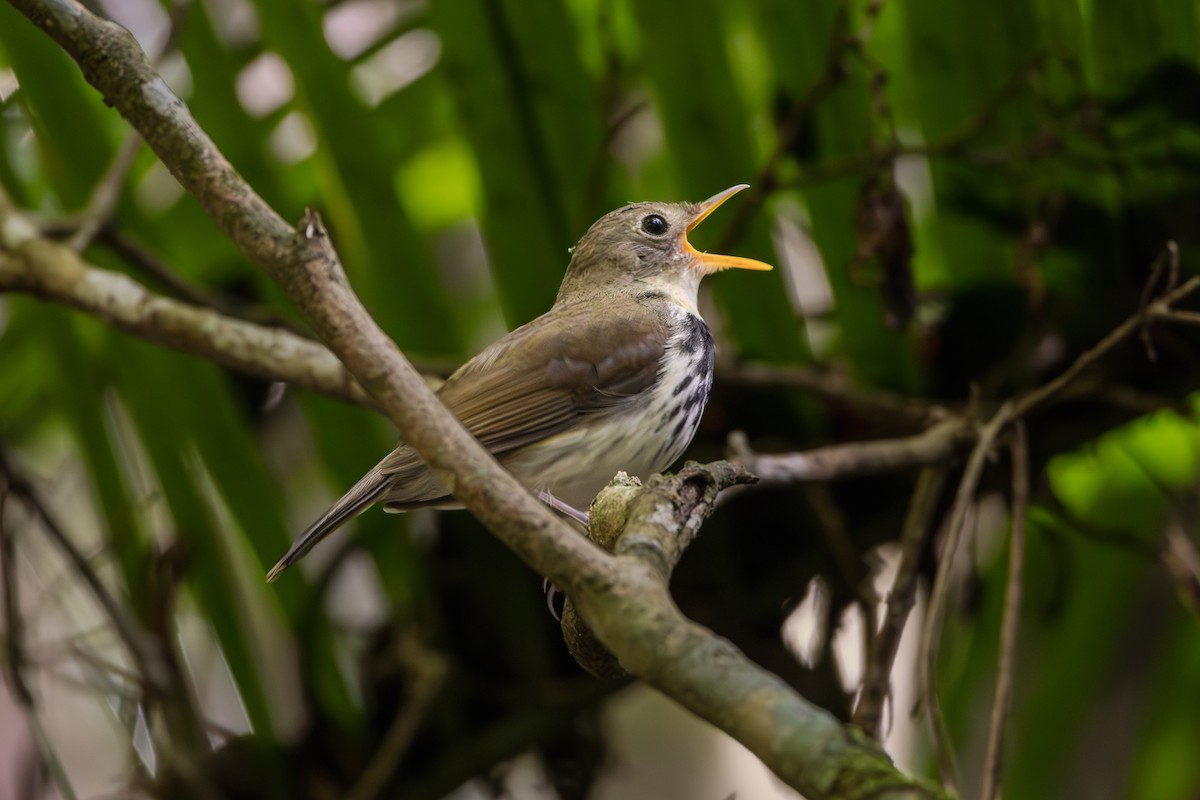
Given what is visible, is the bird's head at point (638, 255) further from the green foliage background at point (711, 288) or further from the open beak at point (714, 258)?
the green foliage background at point (711, 288)

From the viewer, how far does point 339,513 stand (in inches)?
73.8

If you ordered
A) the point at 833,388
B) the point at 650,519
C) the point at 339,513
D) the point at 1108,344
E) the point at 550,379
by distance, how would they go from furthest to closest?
the point at 833,388
the point at 1108,344
the point at 550,379
the point at 339,513
the point at 650,519

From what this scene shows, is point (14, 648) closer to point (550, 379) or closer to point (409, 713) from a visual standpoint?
point (409, 713)

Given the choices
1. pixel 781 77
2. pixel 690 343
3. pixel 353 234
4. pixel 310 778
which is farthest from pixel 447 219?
pixel 310 778

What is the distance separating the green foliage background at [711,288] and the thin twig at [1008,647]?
41cm

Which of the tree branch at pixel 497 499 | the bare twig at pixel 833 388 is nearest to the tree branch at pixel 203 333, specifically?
the bare twig at pixel 833 388

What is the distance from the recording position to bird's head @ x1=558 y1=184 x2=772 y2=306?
7.56 ft

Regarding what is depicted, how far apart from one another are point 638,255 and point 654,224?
105 millimetres

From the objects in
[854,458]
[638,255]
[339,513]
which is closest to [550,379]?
[638,255]

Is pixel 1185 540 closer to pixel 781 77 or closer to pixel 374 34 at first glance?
pixel 781 77

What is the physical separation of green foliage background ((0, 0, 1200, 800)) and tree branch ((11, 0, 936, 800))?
4.10 feet

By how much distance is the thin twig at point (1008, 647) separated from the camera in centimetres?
207

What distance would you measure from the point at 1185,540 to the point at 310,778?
2397mm

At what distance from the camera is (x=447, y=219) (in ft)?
11.3
